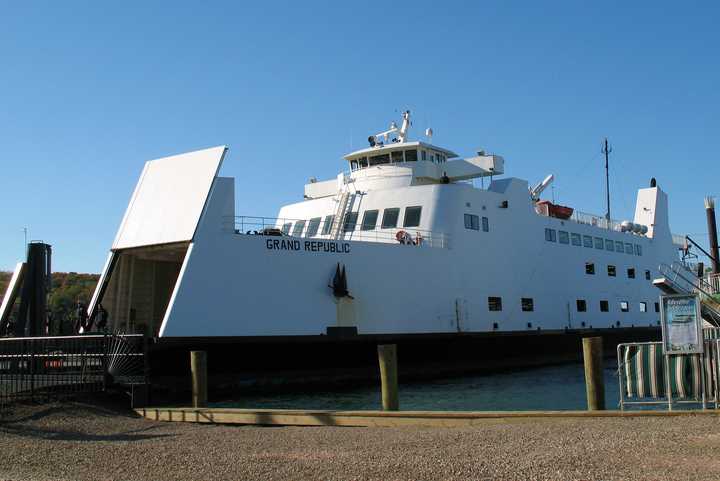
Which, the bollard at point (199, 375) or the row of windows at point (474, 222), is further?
the row of windows at point (474, 222)

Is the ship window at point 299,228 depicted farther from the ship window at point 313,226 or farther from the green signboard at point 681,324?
the green signboard at point 681,324

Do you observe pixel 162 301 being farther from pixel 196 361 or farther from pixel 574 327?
pixel 574 327

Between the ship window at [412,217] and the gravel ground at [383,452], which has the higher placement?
the ship window at [412,217]

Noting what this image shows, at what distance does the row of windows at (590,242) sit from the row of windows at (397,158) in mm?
3890

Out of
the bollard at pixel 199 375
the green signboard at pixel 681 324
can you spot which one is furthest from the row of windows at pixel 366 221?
the green signboard at pixel 681 324

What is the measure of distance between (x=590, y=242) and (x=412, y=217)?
8.30 m

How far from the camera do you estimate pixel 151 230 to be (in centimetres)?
1455

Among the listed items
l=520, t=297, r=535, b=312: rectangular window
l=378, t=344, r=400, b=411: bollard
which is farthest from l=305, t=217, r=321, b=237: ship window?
l=378, t=344, r=400, b=411: bollard

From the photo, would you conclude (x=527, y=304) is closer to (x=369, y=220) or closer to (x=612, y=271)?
(x=369, y=220)

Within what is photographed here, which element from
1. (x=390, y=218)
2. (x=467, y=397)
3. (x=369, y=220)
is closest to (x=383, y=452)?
(x=467, y=397)

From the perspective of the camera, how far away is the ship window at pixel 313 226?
19844 millimetres

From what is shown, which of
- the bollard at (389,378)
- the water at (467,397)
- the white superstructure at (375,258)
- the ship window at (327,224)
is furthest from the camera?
the ship window at (327,224)

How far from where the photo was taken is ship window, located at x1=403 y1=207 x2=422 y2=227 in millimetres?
18328

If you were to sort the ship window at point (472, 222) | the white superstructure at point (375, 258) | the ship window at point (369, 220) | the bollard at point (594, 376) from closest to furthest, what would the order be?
the bollard at point (594, 376), the white superstructure at point (375, 258), the ship window at point (472, 222), the ship window at point (369, 220)
